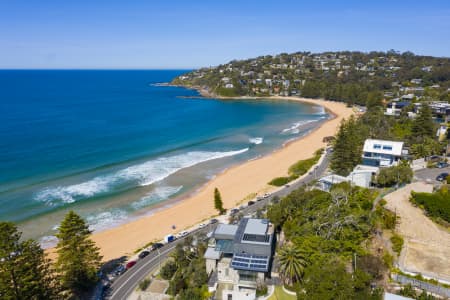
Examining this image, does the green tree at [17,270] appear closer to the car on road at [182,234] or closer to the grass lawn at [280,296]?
the car on road at [182,234]

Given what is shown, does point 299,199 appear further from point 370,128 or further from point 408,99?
point 408,99

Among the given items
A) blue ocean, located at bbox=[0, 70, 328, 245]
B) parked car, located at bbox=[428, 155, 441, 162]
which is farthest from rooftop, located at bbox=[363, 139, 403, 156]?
blue ocean, located at bbox=[0, 70, 328, 245]

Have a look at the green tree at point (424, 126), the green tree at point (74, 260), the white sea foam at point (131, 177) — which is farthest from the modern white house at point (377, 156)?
the white sea foam at point (131, 177)

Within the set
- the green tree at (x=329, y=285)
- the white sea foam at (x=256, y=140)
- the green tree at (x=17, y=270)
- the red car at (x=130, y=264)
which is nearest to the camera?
the green tree at (x=329, y=285)

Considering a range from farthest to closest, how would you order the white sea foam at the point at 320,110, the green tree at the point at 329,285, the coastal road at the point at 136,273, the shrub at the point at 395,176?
the white sea foam at the point at 320,110
the shrub at the point at 395,176
the coastal road at the point at 136,273
the green tree at the point at 329,285

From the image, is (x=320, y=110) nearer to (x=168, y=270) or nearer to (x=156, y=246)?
(x=156, y=246)

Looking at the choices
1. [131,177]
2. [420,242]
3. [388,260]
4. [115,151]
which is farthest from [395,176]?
[115,151]
